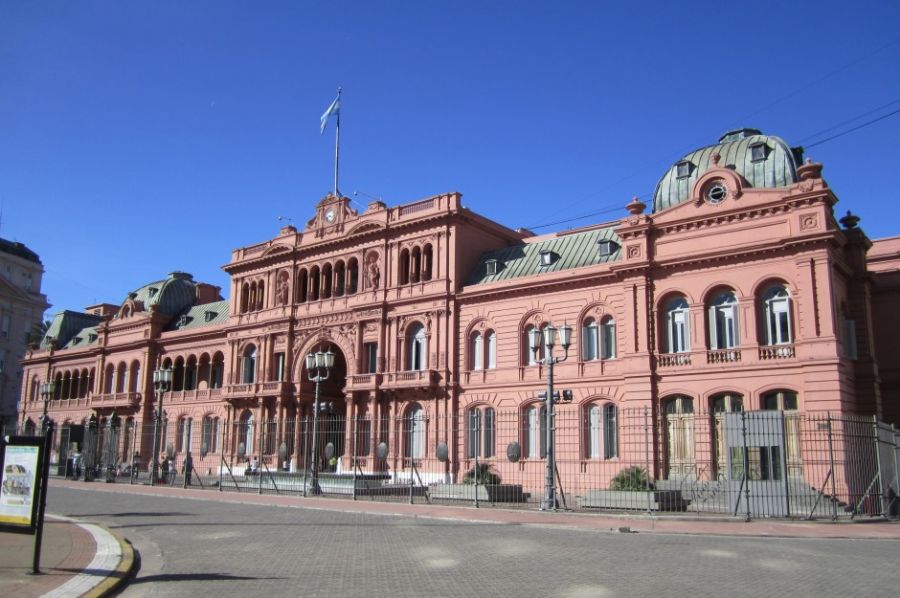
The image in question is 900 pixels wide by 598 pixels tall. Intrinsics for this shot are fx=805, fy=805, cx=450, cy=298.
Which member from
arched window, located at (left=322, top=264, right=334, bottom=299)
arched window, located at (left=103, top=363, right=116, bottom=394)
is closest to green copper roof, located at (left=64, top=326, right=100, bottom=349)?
arched window, located at (left=103, top=363, right=116, bottom=394)

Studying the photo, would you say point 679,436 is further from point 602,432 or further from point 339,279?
point 339,279

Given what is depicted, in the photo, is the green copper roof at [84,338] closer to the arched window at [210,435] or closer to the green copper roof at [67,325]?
the green copper roof at [67,325]

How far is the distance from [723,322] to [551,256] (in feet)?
33.9

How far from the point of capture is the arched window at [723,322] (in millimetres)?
33625

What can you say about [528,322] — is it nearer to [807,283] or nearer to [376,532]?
[807,283]

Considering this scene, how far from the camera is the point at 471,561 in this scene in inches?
545

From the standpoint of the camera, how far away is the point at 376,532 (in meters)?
18.5

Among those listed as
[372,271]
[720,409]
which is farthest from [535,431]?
[372,271]

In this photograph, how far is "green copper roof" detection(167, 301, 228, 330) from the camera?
60938 mm

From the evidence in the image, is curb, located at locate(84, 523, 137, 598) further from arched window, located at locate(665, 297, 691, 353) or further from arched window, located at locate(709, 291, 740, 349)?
arched window, located at locate(709, 291, 740, 349)

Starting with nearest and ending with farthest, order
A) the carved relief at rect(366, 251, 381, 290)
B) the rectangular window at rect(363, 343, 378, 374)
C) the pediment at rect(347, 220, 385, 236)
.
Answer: the rectangular window at rect(363, 343, 378, 374) → the pediment at rect(347, 220, 385, 236) → the carved relief at rect(366, 251, 381, 290)

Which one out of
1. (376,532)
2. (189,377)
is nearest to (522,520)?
(376,532)

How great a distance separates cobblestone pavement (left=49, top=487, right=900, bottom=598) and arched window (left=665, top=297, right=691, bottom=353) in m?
17.1

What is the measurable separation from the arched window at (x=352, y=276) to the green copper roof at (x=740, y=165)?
62.4ft
